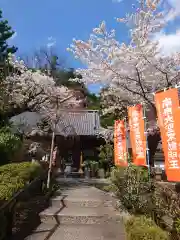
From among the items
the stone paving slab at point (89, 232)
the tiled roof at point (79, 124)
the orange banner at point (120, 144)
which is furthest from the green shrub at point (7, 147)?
the tiled roof at point (79, 124)

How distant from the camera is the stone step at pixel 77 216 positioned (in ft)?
23.0

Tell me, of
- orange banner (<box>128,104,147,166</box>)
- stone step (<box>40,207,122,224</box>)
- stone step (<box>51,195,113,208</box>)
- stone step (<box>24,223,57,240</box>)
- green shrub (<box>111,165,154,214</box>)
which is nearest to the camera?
stone step (<box>24,223,57,240</box>)

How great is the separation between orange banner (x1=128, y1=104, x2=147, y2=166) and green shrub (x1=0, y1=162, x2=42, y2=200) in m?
3.20

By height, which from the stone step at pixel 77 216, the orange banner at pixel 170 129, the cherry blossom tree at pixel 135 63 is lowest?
the stone step at pixel 77 216

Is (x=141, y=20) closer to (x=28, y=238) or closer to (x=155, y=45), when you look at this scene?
(x=155, y=45)

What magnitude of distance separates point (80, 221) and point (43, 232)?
3.91ft

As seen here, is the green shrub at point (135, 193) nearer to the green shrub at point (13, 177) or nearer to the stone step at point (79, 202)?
the stone step at point (79, 202)

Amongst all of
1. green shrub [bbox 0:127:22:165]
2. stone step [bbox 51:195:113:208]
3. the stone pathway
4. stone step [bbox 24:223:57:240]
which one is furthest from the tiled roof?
stone step [bbox 24:223:57:240]

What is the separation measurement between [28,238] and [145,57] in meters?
5.49

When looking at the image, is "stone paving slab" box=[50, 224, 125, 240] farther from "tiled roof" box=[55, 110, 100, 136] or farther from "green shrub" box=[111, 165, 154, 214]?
"tiled roof" box=[55, 110, 100, 136]

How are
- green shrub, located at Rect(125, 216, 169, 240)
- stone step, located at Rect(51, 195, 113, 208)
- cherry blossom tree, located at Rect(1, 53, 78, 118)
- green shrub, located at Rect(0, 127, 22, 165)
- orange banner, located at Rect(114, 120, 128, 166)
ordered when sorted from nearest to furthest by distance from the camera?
1. green shrub, located at Rect(125, 216, 169, 240)
2. stone step, located at Rect(51, 195, 113, 208)
3. orange banner, located at Rect(114, 120, 128, 166)
4. green shrub, located at Rect(0, 127, 22, 165)
5. cherry blossom tree, located at Rect(1, 53, 78, 118)

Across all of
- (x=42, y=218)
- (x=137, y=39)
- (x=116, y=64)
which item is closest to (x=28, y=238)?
(x=42, y=218)

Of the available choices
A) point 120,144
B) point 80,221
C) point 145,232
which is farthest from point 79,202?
point 145,232

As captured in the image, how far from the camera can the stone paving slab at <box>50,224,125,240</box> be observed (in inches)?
232
